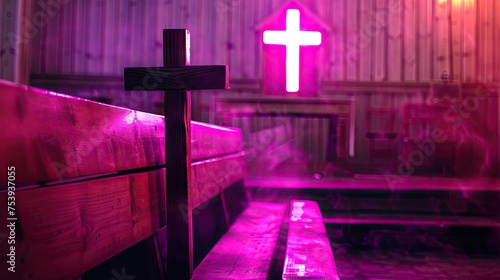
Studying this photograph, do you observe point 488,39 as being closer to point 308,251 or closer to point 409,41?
point 409,41

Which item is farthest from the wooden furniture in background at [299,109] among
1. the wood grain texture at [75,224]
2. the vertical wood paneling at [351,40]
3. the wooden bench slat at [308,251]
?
the wood grain texture at [75,224]

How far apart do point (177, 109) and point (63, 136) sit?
0.54 meters

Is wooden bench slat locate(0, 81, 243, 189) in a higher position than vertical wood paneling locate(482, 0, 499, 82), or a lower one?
lower

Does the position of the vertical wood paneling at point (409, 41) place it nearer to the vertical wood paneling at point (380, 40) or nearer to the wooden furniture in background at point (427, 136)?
the vertical wood paneling at point (380, 40)

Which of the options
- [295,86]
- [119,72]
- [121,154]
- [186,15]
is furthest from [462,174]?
[121,154]

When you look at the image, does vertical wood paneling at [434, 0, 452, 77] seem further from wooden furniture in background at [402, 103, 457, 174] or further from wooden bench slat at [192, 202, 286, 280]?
wooden bench slat at [192, 202, 286, 280]

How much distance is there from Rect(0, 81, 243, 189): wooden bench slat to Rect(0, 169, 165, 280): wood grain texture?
4 centimetres

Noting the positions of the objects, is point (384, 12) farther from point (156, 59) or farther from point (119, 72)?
point (119, 72)

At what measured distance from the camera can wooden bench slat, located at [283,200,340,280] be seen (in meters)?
1.52

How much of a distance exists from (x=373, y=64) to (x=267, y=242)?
5503 millimetres

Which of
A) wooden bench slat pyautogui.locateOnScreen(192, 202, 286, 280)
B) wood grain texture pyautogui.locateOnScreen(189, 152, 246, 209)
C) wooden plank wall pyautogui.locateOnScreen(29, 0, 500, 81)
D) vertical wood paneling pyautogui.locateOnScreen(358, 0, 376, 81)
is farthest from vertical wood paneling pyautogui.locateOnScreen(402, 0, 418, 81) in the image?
wooden bench slat pyautogui.locateOnScreen(192, 202, 286, 280)

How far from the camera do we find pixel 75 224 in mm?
964

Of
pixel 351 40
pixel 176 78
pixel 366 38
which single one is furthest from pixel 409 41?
pixel 176 78

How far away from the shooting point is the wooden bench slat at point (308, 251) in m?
1.52
